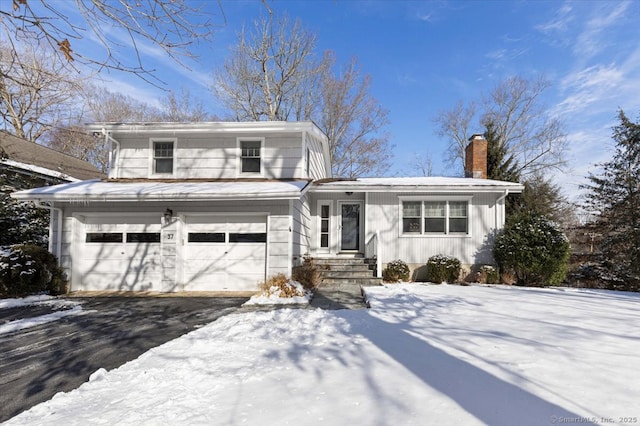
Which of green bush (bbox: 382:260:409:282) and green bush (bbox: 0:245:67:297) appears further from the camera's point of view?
green bush (bbox: 382:260:409:282)

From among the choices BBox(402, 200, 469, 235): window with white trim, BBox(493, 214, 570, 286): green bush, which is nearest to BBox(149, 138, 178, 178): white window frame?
BBox(402, 200, 469, 235): window with white trim

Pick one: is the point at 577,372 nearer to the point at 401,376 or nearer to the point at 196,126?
the point at 401,376

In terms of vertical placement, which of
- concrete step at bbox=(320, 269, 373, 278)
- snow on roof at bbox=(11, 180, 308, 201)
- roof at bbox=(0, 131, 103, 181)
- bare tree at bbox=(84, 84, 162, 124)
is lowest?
concrete step at bbox=(320, 269, 373, 278)

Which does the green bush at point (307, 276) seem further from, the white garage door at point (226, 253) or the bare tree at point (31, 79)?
the bare tree at point (31, 79)

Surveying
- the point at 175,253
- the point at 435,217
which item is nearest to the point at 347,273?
the point at 435,217

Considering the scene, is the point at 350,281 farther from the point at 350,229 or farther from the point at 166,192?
the point at 166,192

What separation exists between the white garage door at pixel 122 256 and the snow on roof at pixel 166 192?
38.8 inches

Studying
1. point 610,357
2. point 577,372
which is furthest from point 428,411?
point 610,357

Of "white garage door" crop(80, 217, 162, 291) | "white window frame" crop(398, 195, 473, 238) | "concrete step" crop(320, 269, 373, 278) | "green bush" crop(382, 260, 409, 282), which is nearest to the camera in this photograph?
"white garage door" crop(80, 217, 162, 291)

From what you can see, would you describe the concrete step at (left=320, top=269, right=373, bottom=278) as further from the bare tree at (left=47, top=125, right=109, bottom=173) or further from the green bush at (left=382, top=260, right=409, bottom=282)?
the bare tree at (left=47, top=125, right=109, bottom=173)

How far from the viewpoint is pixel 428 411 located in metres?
2.67

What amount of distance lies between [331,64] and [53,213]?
19.9 metres

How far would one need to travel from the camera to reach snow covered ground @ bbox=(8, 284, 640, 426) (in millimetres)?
2662

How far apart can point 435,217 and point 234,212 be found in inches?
269
